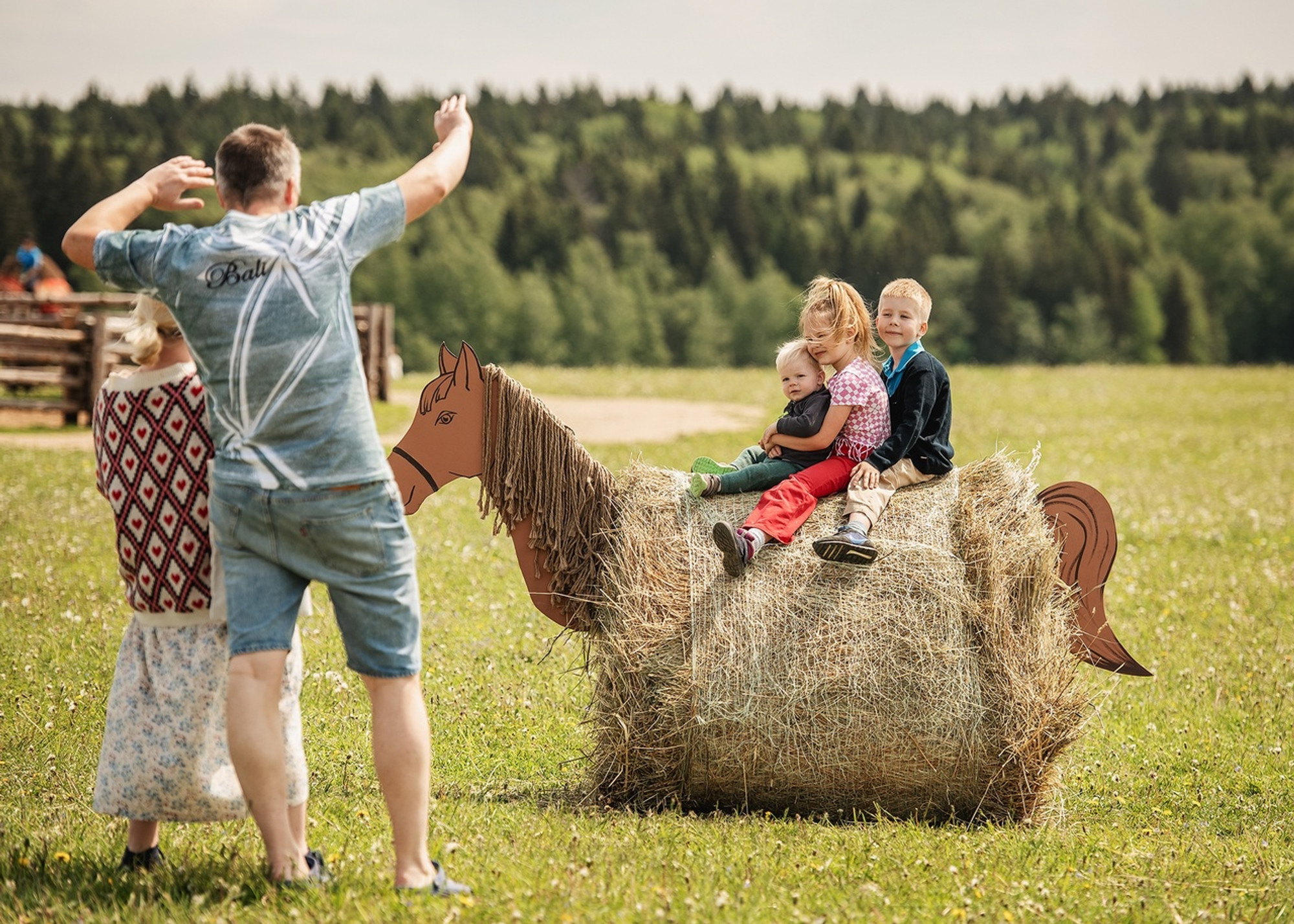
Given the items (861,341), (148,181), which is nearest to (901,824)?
(861,341)

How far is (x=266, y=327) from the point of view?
3799mm

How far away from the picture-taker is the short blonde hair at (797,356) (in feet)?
19.1

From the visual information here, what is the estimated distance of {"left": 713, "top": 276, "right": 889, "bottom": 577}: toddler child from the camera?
5.60m

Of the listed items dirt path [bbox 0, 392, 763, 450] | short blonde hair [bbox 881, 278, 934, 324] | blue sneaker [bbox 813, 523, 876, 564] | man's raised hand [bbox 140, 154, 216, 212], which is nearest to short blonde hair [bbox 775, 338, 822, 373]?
short blonde hair [bbox 881, 278, 934, 324]

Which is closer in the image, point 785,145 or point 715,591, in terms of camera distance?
point 715,591

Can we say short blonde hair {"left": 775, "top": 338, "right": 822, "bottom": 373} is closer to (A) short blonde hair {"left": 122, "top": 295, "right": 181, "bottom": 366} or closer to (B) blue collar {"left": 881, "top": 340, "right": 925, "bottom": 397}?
(B) blue collar {"left": 881, "top": 340, "right": 925, "bottom": 397}

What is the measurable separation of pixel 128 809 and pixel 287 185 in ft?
7.31

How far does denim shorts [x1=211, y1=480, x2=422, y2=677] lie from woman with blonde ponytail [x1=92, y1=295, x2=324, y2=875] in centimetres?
28

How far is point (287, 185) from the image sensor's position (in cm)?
400

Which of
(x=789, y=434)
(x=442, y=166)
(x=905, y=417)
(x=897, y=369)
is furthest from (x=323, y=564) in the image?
(x=897, y=369)

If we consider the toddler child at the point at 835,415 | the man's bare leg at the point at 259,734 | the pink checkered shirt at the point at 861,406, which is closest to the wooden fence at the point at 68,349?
the toddler child at the point at 835,415

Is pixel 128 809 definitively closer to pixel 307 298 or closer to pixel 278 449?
pixel 278 449

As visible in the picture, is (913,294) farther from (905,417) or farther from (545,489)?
(545,489)

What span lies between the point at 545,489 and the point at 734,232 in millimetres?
104114
